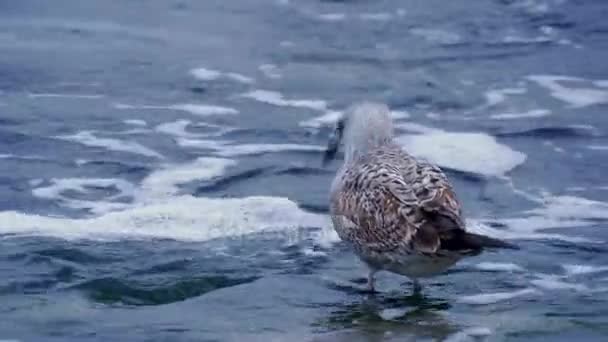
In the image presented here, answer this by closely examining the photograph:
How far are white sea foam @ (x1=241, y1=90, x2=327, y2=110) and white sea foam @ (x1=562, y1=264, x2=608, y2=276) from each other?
13.5ft

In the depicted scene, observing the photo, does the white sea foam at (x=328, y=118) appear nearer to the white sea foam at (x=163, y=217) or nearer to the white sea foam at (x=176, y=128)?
the white sea foam at (x=176, y=128)

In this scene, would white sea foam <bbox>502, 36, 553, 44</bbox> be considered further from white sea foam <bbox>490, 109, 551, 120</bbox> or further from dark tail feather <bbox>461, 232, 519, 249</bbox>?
dark tail feather <bbox>461, 232, 519, 249</bbox>

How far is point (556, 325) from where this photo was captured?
6848 mm

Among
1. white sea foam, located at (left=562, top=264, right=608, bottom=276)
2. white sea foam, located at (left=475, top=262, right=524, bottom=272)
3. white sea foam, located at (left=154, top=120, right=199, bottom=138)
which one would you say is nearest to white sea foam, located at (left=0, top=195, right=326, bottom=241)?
white sea foam, located at (left=475, top=262, right=524, bottom=272)

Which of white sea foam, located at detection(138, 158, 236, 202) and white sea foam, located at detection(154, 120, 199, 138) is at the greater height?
white sea foam, located at detection(154, 120, 199, 138)

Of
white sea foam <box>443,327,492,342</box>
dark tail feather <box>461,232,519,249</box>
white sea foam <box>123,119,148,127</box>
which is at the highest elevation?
white sea foam <box>123,119,148,127</box>

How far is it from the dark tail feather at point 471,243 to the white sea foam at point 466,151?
10.3 ft

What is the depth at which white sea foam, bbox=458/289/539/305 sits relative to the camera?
7.37 metres

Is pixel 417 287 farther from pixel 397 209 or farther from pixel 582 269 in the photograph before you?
pixel 582 269

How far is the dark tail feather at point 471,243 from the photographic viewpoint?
21.9 feet

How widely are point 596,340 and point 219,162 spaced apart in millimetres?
4053

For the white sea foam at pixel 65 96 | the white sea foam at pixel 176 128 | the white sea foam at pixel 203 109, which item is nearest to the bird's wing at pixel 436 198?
the white sea foam at pixel 176 128

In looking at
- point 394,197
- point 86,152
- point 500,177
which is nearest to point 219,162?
A: point 86,152

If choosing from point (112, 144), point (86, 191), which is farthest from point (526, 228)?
point (112, 144)
